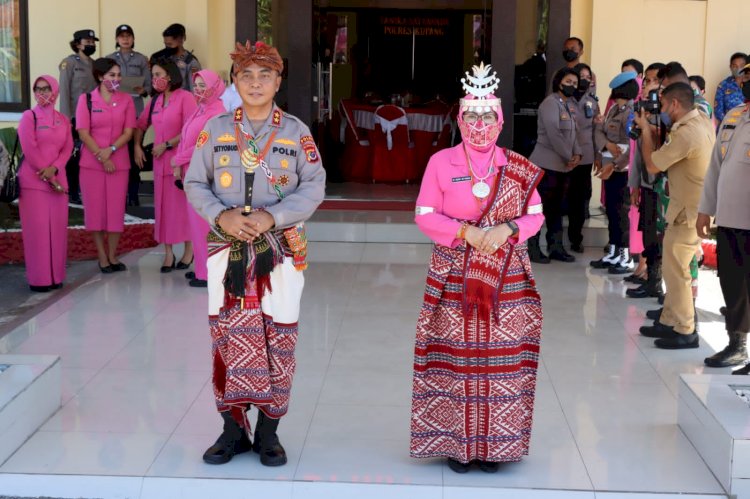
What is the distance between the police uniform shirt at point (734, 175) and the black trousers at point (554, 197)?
11.3 feet

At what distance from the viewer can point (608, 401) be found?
547 cm

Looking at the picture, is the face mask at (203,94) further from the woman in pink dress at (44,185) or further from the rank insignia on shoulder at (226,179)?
the rank insignia on shoulder at (226,179)

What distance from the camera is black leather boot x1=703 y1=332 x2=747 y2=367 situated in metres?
6.00

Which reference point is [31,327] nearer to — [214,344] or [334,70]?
[214,344]

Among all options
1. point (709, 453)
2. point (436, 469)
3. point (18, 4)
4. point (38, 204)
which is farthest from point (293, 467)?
point (18, 4)

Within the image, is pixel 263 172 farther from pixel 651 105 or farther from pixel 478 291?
pixel 651 105

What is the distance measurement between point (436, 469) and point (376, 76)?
15667 millimetres

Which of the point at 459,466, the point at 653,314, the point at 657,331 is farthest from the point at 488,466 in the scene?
the point at 653,314

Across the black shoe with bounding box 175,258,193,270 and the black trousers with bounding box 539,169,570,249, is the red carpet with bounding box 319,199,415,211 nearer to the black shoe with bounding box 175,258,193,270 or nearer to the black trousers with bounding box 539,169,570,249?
the black trousers with bounding box 539,169,570,249

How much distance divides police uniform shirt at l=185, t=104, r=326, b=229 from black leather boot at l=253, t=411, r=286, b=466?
0.84 m

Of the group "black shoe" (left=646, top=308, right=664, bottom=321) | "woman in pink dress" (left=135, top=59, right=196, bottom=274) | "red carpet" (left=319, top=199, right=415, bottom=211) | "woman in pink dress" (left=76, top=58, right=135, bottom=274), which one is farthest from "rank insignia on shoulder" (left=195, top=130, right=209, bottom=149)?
"red carpet" (left=319, top=199, right=415, bottom=211)

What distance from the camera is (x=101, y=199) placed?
8.59 meters

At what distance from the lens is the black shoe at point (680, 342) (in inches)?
255

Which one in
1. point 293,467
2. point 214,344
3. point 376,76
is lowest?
point 293,467
